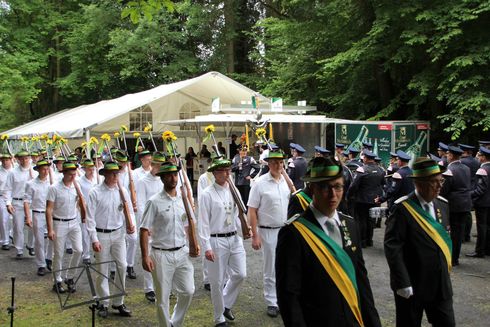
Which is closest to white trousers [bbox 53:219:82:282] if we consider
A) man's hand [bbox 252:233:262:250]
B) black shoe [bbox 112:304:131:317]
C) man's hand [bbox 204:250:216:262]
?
black shoe [bbox 112:304:131:317]

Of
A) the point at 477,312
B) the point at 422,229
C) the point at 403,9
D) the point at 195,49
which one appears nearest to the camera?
the point at 422,229

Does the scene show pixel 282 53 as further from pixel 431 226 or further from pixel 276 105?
pixel 431 226

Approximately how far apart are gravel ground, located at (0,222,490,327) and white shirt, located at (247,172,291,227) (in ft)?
4.25

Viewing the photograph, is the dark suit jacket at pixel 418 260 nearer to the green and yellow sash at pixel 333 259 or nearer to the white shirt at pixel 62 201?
the green and yellow sash at pixel 333 259

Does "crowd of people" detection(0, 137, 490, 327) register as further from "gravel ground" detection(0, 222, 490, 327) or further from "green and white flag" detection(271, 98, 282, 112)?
"green and white flag" detection(271, 98, 282, 112)

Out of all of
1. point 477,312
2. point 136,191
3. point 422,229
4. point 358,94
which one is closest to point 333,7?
point 358,94

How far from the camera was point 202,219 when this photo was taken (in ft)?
21.0

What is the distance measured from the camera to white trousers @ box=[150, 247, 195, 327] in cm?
568

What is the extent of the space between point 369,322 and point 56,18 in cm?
3524

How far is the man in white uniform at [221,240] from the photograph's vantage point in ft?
20.9

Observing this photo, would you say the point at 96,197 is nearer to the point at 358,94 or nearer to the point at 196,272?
the point at 196,272

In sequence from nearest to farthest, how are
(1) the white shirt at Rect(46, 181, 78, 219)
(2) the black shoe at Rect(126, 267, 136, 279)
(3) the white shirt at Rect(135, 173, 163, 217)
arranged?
1. (1) the white shirt at Rect(46, 181, 78, 219)
2. (3) the white shirt at Rect(135, 173, 163, 217)
3. (2) the black shoe at Rect(126, 267, 136, 279)

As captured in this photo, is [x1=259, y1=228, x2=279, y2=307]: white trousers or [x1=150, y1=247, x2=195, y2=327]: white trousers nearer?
[x1=150, y1=247, x2=195, y2=327]: white trousers

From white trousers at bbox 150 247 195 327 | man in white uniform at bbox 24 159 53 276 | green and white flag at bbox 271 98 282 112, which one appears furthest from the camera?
green and white flag at bbox 271 98 282 112
